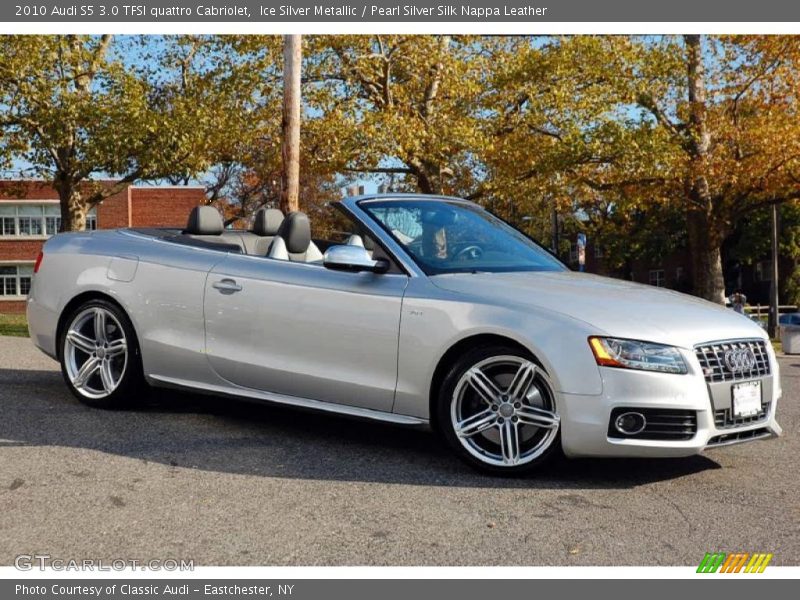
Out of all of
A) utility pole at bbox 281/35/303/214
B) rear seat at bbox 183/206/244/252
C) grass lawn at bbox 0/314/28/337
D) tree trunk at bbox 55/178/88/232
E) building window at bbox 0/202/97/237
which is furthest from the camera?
building window at bbox 0/202/97/237

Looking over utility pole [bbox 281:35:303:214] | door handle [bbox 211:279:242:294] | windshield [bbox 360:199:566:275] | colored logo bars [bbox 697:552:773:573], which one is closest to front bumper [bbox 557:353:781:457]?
colored logo bars [bbox 697:552:773:573]

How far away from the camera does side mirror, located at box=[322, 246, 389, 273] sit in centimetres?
619

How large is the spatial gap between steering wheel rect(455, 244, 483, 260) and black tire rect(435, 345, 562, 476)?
0.89m

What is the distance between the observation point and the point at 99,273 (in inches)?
299

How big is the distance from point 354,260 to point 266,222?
6.24 ft

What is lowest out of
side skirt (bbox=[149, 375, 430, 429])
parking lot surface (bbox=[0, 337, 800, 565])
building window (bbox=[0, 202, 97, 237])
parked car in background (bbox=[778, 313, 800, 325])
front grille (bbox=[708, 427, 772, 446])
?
parking lot surface (bbox=[0, 337, 800, 565])

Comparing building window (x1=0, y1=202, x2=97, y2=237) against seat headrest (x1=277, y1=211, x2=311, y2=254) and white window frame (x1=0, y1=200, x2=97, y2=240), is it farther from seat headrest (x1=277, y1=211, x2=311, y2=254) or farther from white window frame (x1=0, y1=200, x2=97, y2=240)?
seat headrest (x1=277, y1=211, x2=311, y2=254)

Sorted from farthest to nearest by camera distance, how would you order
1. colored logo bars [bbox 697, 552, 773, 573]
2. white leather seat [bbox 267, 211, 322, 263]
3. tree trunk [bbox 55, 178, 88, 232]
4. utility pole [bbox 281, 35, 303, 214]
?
tree trunk [bbox 55, 178, 88, 232] < utility pole [bbox 281, 35, 303, 214] < white leather seat [bbox 267, 211, 322, 263] < colored logo bars [bbox 697, 552, 773, 573]

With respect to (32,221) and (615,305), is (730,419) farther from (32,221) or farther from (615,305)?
(32,221)

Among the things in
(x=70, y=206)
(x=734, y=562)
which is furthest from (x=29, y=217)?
(x=734, y=562)

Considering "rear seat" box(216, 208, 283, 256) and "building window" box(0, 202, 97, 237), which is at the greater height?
"building window" box(0, 202, 97, 237)

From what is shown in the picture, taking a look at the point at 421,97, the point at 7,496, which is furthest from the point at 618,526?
the point at 421,97
